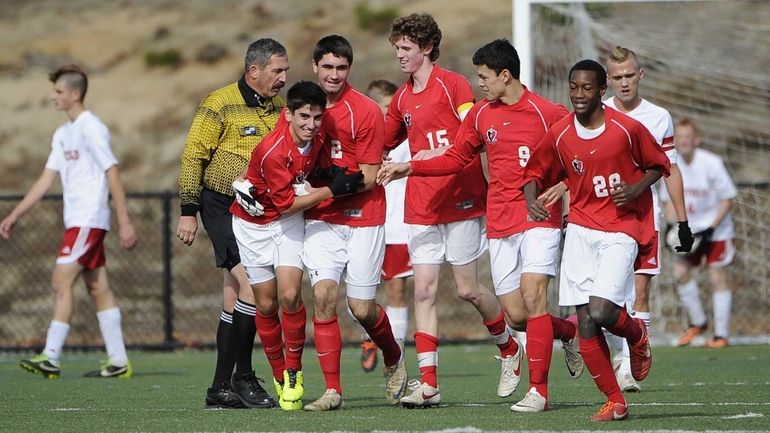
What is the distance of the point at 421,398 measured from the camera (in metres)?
7.84

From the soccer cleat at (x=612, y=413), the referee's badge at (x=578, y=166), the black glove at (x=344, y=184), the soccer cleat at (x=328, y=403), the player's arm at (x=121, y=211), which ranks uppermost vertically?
the referee's badge at (x=578, y=166)

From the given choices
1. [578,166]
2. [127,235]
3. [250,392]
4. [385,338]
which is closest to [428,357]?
[385,338]

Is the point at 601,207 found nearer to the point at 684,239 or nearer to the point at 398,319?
the point at 684,239

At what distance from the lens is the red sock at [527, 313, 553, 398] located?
7.59m

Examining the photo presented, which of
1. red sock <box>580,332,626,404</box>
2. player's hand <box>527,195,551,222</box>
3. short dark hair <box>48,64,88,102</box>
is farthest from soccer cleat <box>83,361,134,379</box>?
red sock <box>580,332,626,404</box>

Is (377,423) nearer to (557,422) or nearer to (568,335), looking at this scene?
(557,422)

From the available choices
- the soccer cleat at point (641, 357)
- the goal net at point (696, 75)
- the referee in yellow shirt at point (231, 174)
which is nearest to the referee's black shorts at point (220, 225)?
the referee in yellow shirt at point (231, 174)

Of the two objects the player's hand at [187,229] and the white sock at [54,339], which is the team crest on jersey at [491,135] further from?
the white sock at [54,339]

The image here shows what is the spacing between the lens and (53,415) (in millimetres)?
7902

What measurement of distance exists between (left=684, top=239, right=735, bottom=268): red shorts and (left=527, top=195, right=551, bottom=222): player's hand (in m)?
7.53

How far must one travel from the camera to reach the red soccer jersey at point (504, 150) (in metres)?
7.91

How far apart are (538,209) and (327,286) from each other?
125cm

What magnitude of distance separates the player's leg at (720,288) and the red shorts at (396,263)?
444 centimetres

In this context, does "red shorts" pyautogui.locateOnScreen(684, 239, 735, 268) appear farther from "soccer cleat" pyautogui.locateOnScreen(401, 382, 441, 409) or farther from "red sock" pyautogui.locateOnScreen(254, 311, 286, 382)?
"red sock" pyautogui.locateOnScreen(254, 311, 286, 382)
